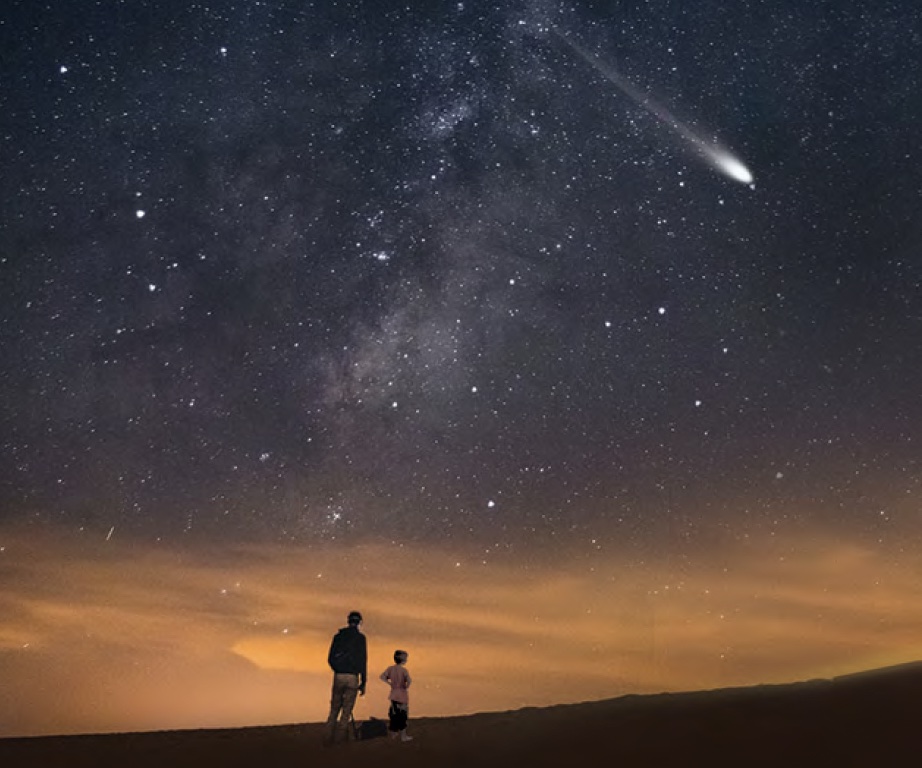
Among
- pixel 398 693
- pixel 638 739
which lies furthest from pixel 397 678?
pixel 638 739

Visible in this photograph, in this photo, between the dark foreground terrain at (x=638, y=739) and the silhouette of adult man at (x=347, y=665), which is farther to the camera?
the silhouette of adult man at (x=347, y=665)

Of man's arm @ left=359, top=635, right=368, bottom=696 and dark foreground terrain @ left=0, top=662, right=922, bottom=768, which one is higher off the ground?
man's arm @ left=359, top=635, right=368, bottom=696

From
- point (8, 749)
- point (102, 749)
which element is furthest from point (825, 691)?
point (8, 749)

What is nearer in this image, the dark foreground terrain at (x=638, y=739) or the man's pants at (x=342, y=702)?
the dark foreground terrain at (x=638, y=739)

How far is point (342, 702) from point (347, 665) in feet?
2.01

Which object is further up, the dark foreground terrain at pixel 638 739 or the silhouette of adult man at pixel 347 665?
the silhouette of adult man at pixel 347 665

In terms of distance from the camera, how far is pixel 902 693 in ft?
36.8

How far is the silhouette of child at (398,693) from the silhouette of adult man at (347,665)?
48 cm

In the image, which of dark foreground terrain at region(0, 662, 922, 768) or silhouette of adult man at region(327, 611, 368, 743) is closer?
dark foreground terrain at region(0, 662, 922, 768)

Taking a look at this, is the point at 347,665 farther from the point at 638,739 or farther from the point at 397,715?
the point at 638,739

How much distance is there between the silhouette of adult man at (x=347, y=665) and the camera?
1321 cm

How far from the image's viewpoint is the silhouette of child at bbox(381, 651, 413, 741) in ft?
42.5

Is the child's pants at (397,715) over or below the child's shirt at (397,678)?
below

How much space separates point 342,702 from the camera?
527 inches
